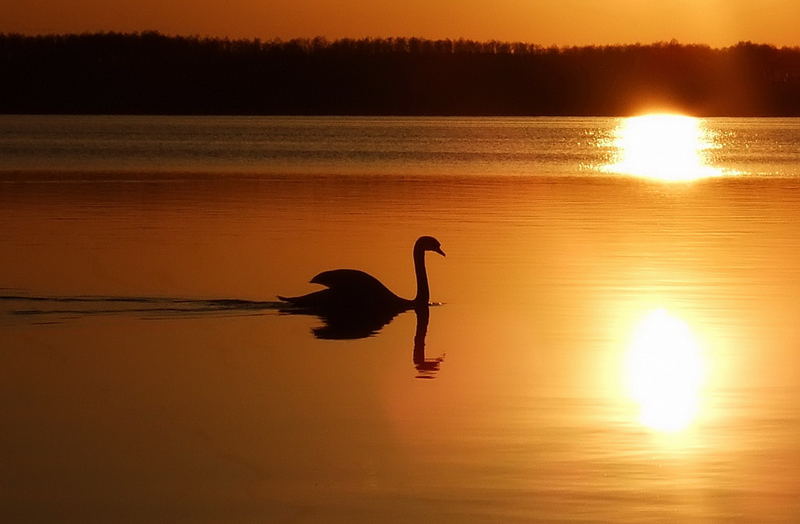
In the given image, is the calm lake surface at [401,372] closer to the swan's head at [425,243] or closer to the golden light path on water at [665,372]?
the golden light path on water at [665,372]

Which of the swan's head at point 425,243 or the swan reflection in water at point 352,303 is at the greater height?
the swan's head at point 425,243

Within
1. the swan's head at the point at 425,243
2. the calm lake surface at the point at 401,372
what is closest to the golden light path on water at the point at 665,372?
the calm lake surface at the point at 401,372

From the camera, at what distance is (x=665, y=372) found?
1307 cm

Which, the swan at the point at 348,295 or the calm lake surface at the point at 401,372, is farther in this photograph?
the swan at the point at 348,295

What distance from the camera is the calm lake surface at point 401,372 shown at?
9.27 metres

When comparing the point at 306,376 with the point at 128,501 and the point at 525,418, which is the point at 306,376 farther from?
the point at 128,501

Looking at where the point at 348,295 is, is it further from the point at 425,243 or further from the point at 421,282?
the point at 425,243

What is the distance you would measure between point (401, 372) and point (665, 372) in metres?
1.96

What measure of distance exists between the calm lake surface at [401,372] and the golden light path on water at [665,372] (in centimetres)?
4

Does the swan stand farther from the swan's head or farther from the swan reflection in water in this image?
the swan's head

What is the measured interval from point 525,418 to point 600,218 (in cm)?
1870

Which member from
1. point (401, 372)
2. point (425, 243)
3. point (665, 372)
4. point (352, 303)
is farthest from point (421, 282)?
point (665, 372)

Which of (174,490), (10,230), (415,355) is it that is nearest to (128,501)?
(174,490)

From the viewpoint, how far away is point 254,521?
28.4ft
